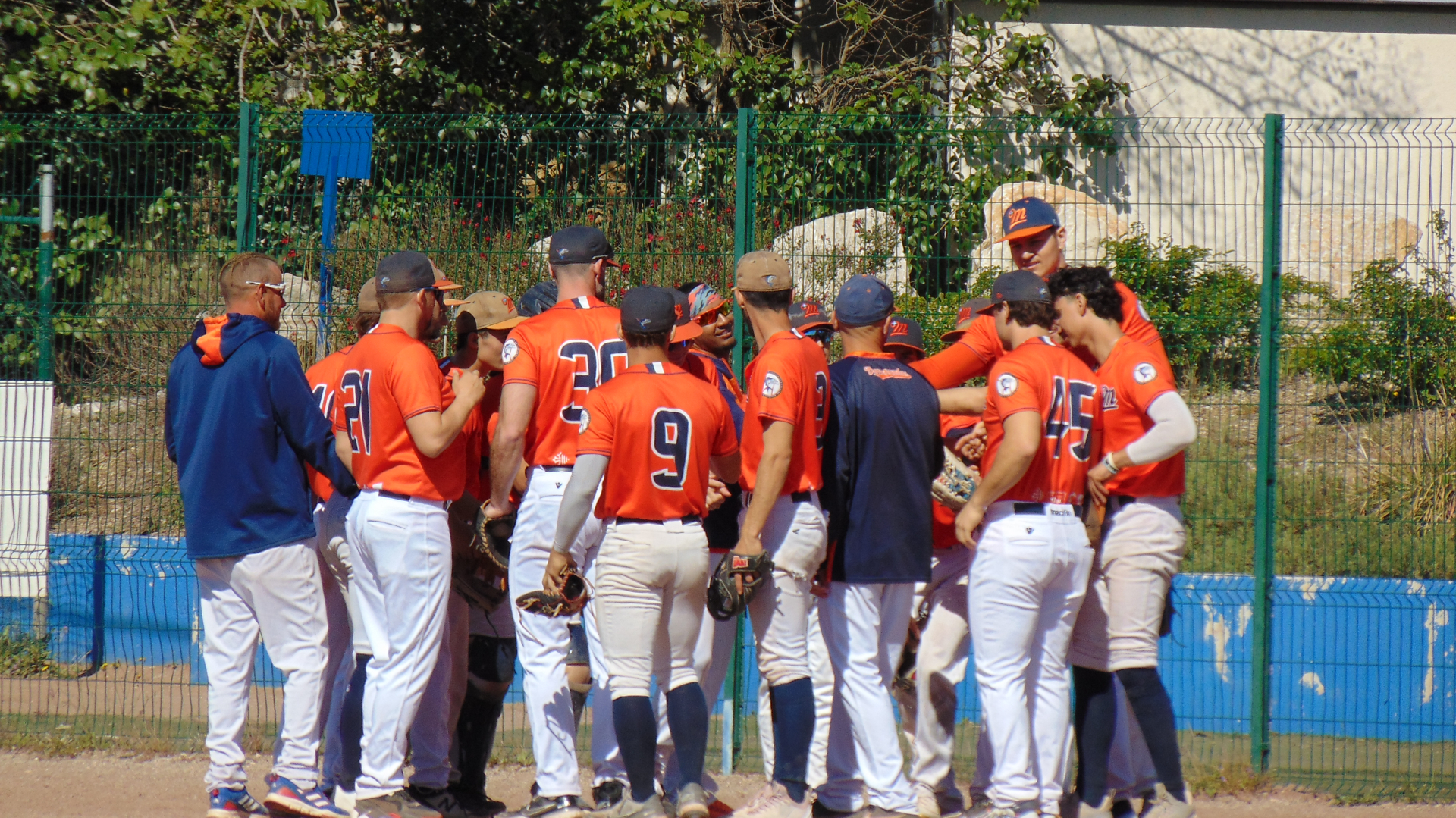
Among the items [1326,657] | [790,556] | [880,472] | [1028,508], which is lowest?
[1326,657]

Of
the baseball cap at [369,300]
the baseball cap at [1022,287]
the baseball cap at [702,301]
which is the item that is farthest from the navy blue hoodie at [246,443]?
the baseball cap at [1022,287]

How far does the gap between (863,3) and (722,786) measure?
854 cm

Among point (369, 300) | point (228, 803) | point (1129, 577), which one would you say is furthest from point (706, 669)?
point (369, 300)

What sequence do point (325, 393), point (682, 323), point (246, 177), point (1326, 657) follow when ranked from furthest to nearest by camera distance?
point (246, 177) → point (1326, 657) → point (325, 393) → point (682, 323)

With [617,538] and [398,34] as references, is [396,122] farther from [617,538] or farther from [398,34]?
[398,34]

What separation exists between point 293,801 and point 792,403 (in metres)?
2.54

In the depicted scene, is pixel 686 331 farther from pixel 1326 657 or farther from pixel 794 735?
pixel 1326 657

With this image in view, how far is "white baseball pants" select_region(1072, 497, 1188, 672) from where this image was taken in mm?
4938

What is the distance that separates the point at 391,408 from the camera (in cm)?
488

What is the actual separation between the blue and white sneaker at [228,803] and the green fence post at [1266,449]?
461 centimetres

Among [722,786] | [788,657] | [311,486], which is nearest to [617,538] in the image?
[788,657]

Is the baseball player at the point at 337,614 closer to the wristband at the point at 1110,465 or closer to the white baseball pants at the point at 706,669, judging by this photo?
the white baseball pants at the point at 706,669

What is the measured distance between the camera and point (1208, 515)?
6.19 meters

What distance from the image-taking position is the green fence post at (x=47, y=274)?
6.84 metres
